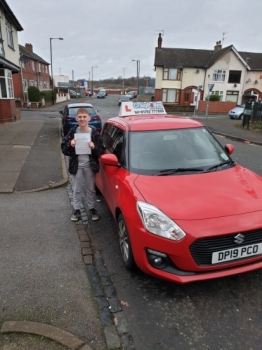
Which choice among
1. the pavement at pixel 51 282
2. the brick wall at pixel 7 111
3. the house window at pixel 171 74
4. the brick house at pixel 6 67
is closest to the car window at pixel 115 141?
the pavement at pixel 51 282

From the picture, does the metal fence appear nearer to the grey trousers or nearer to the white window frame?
the grey trousers

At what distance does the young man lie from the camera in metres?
3.99

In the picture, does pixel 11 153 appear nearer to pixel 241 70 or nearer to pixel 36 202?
pixel 36 202

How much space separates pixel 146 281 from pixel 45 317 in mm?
1078

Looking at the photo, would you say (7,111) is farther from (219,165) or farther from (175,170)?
(219,165)

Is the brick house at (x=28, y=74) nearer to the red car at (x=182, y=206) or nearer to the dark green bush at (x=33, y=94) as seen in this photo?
the dark green bush at (x=33, y=94)

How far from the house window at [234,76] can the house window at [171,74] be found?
761 centimetres

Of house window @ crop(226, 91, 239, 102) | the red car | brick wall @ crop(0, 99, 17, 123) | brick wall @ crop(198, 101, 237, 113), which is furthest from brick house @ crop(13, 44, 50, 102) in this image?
the red car

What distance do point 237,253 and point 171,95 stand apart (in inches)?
1573

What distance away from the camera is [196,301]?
8.83 ft

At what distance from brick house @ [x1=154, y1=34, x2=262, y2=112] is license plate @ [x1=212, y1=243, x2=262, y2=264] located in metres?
38.4

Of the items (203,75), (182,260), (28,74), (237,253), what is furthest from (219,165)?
(28,74)

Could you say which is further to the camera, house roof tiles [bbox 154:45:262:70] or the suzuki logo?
house roof tiles [bbox 154:45:262:70]

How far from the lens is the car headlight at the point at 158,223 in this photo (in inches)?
97.6
